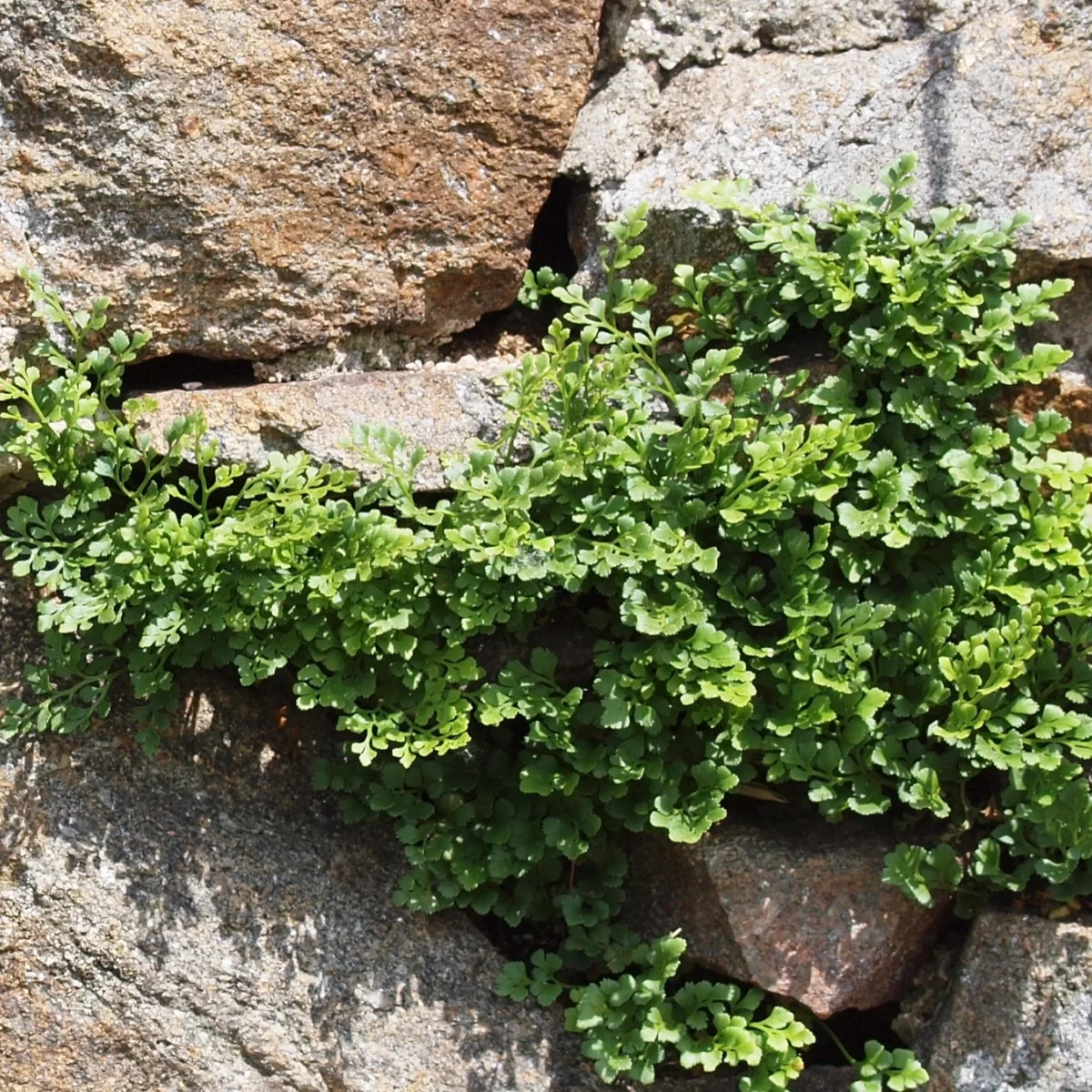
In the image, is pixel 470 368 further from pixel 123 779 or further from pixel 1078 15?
pixel 1078 15

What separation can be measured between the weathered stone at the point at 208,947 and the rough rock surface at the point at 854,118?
1.68 metres

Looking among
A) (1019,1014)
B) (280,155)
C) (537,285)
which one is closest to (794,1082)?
(1019,1014)

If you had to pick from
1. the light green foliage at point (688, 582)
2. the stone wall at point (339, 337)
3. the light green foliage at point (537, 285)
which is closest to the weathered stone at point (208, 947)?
the stone wall at point (339, 337)

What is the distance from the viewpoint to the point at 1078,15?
3193 mm

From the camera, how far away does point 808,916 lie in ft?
10.0

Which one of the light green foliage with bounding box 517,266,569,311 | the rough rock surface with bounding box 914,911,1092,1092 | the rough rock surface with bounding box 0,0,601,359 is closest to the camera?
the rough rock surface with bounding box 914,911,1092,1092

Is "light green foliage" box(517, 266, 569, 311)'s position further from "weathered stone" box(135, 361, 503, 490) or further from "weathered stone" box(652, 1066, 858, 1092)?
"weathered stone" box(652, 1066, 858, 1092)

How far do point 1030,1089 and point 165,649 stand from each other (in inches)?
84.5

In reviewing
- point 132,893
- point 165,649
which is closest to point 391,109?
point 165,649

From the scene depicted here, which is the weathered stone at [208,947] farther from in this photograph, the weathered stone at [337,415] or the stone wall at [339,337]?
the weathered stone at [337,415]

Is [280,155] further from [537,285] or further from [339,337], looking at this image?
[537,285]

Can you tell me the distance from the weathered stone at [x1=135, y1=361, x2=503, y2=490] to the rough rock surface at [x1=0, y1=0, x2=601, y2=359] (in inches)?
6.1

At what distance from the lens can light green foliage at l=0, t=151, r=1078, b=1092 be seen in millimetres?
2869

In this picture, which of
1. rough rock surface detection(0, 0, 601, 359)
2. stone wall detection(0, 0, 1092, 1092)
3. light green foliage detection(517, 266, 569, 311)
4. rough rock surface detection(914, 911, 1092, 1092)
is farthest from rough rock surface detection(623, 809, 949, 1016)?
rough rock surface detection(0, 0, 601, 359)
